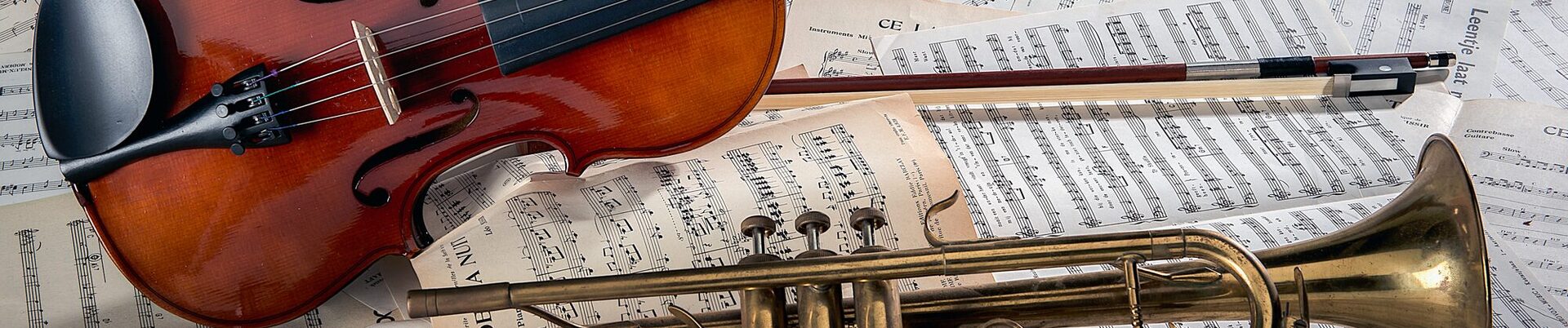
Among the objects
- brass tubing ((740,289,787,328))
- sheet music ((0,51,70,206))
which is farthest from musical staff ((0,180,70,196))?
brass tubing ((740,289,787,328))

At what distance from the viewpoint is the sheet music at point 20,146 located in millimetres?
1025

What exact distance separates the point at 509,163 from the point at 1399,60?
3.16 ft

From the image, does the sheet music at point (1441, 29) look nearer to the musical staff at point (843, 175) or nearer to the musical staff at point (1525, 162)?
the musical staff at point (1525, 162)

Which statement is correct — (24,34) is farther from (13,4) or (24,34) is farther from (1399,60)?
(1399,60)

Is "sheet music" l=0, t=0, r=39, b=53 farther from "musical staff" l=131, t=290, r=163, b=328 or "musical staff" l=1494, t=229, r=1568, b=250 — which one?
"musical staff" l=1494, t=229, r=1568, b=250

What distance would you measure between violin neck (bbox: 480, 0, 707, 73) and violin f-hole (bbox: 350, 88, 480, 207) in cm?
4

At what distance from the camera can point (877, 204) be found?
1021mm

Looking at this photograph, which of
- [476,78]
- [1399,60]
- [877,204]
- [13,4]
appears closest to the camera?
[476,78]

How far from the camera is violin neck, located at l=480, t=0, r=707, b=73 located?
90 cm

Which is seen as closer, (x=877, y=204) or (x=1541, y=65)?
(x=877, y=204)


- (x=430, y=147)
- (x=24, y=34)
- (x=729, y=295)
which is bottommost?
(x=729, y=295)

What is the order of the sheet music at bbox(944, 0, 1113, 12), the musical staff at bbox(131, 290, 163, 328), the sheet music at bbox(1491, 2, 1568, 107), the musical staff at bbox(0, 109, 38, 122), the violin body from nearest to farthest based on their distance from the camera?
the violin body → the musical staff at bbox(131, 290, 163, 328) → the musical staff at bbox(0, 109, 38, 122) → the sheet music at bbox(1491, 2, 1568, 107) → the sheet music at bbox(944, 0, 1113, 12)

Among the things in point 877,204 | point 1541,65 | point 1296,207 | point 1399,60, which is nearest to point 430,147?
point 877,204

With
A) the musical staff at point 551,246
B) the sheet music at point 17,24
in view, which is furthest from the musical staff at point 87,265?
the musical staff at point 551,246
